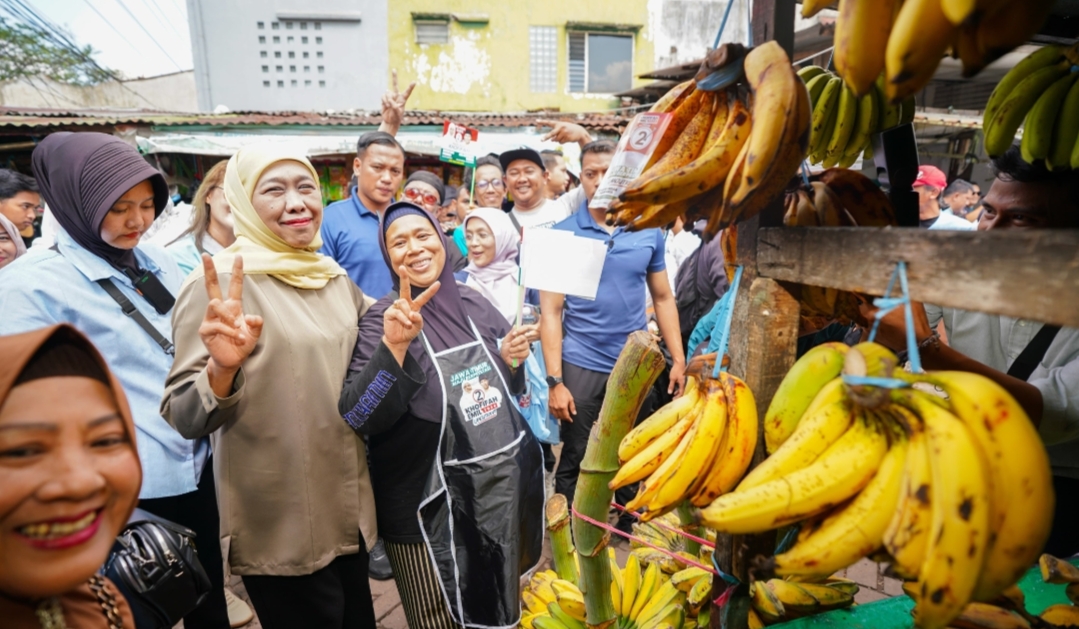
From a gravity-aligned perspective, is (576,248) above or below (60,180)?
below

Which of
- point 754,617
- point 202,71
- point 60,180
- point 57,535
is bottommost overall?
point 754,617

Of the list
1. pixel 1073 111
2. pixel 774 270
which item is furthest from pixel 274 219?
pixel 1073 111

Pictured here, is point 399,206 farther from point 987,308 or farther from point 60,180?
point 987,308

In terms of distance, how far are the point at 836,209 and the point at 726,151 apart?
0.35 m

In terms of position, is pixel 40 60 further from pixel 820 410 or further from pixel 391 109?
Result: pixel 820 410

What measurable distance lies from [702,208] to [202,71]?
15071mm

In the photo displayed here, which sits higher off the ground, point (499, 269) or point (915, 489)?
point (915, 489)

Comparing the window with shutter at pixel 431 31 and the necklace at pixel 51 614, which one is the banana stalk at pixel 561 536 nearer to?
the necklace at pixel 51 614

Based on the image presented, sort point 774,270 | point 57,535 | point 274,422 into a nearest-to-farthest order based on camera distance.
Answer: point 57,535 < point 774,270 < point 274,422

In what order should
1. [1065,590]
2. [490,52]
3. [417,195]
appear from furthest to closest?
1. [490,52]
2. [417,195]
3. [1065,590]

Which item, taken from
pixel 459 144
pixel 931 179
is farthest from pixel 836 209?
pixel 931 179

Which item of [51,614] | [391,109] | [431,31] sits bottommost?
[51,614]

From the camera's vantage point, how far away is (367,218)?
325 centimetres

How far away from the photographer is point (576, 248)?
2.15 m
